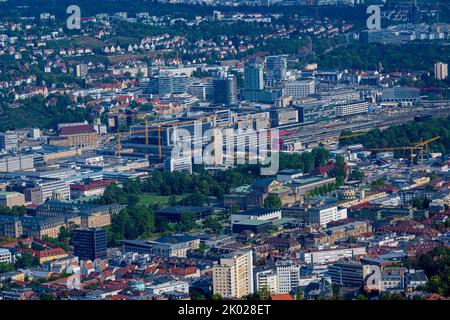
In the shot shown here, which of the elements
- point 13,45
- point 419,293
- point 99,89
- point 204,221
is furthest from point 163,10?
point 419,293

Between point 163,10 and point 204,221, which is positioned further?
point 163,10

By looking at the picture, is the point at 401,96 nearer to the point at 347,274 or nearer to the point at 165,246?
the point at 165,246

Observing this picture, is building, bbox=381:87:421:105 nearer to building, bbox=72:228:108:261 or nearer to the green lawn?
the green lawn

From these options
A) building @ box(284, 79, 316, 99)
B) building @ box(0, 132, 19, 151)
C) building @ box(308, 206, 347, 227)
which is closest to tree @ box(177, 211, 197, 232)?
building @ box(308, 206, 347, 227)

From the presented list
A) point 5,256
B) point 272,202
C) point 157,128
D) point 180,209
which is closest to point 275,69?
point 157,128

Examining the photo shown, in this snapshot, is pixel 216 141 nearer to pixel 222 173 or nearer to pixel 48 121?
pixel 222 173

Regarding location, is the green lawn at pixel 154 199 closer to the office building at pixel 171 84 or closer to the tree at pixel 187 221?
the tree at pixel 187 221
